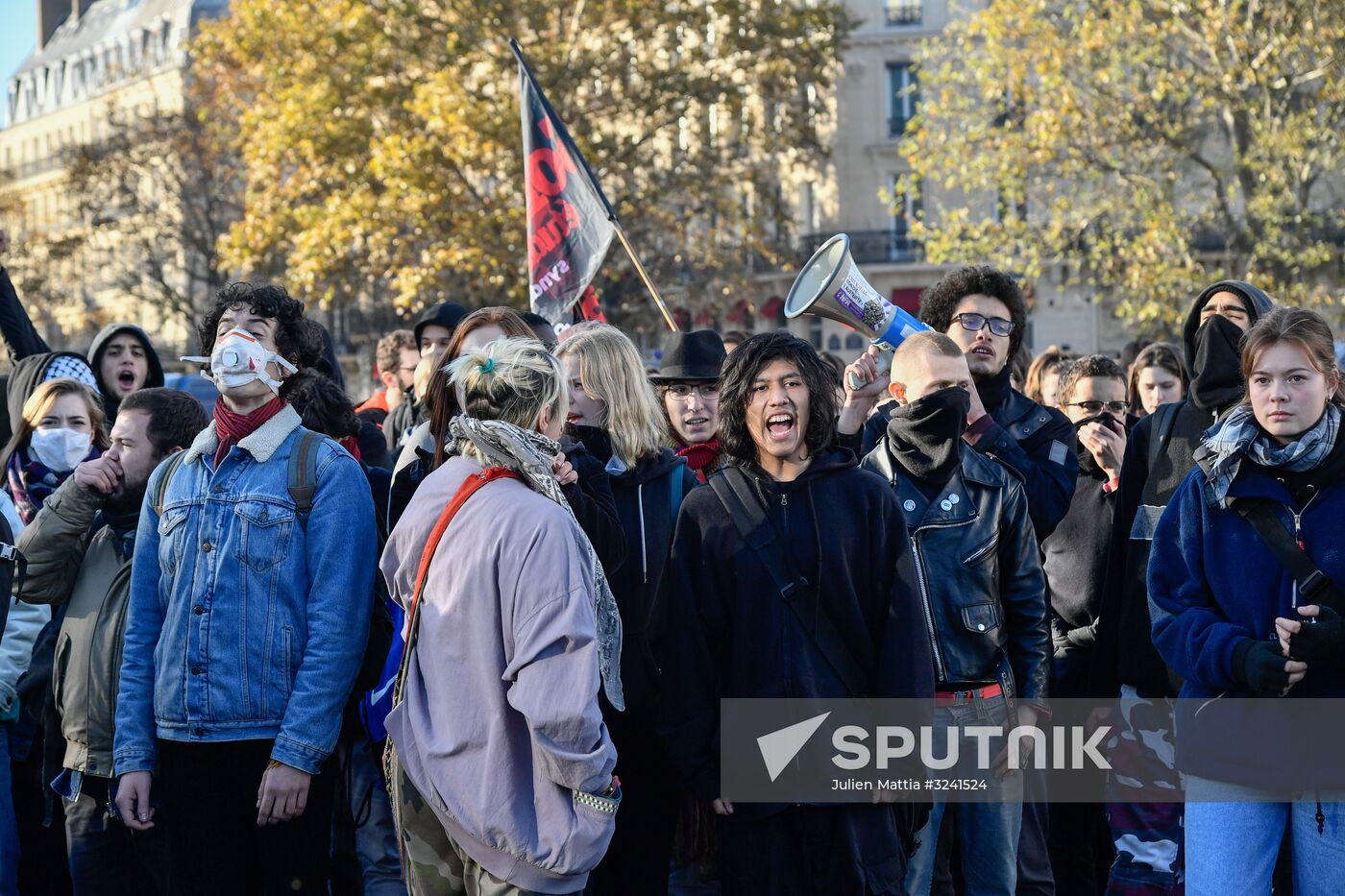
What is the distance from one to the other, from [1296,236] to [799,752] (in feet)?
68.7

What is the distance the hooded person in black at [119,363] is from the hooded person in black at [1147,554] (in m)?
4.34

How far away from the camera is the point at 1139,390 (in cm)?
816

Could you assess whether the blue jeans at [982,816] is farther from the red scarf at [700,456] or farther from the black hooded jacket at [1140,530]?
the red scarf at [700,456]

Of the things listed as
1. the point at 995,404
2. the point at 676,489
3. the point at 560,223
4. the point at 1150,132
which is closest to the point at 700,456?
the point at 676,489

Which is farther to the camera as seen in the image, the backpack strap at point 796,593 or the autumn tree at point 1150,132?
the autumn tree at point 1150,132

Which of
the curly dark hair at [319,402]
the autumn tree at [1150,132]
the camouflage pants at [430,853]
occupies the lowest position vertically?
the camouflage pants at [430,853]

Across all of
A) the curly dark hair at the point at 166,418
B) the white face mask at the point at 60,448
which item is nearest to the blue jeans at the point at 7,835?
the white face mask at the point at 60,448

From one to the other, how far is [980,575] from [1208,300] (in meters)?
1.66

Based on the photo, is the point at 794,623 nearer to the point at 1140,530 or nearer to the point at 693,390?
the point at 693,390

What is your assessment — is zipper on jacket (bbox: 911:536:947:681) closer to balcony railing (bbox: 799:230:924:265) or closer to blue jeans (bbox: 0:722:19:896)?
blue jeans (bbox: 0:722:19:896)

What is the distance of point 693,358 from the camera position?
19.5 feet

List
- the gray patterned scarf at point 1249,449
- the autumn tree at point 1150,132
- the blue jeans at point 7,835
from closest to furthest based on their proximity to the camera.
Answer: the gray patterned scarf at point 1249,449 < the blue jeans at point 7,835 < the autumn tree at point 1150,132

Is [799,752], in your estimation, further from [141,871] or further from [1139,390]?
[1139,390]

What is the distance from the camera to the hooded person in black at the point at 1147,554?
5605 millimetres
